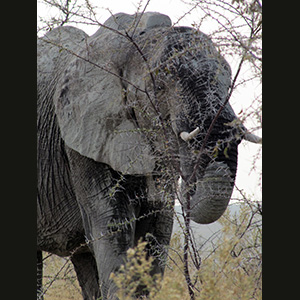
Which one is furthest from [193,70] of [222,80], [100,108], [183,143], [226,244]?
[226,244]

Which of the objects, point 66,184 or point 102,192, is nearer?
point 102,192

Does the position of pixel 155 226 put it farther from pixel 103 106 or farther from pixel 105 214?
pixel 103 106

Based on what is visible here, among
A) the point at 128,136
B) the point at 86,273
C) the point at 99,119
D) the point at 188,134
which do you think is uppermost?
the point at 99,119

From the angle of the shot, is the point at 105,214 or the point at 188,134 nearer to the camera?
the point at 188,134

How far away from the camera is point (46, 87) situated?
15.9ft

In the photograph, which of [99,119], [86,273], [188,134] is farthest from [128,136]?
[86,273]

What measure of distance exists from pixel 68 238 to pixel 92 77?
118 cm

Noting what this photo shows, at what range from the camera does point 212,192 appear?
3.46 m

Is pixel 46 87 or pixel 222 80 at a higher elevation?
pixel 46 87

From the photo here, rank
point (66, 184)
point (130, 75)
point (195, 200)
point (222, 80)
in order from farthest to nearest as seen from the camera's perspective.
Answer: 1. point (66, 184)
2. point (130, 75)
3. point (222, 80)
4. point (195, 200)

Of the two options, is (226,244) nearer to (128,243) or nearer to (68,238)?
(128,243)

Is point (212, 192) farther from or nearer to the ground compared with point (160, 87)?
nearer to the ground

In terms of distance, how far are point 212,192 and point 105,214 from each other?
3.03ft

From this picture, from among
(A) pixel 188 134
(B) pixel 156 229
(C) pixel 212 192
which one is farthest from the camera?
(B) pixel 156 229
